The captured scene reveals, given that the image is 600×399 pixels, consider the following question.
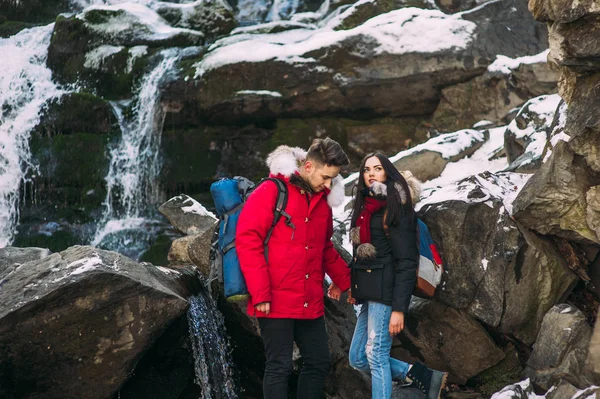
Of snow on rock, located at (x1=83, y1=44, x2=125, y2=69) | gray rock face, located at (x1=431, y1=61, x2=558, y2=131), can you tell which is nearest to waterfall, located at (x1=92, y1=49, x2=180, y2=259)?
snow on rock, located at (x1=83, y1=44, x2=125, y2=69)

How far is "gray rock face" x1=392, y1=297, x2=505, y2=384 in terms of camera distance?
4777 millimetres

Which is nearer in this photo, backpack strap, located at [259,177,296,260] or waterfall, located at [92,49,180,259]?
backpack strap, located at [259,177,296,260]

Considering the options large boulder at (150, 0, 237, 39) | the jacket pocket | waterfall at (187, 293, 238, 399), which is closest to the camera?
the jacket pocket

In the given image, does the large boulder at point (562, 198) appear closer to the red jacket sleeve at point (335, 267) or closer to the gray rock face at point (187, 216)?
the red jacket sleeve at point (335, 267)

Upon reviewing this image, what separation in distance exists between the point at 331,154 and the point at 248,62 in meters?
8.15

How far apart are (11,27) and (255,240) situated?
44.2 feet

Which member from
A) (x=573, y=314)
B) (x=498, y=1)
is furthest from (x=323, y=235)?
(x=498, y=1)

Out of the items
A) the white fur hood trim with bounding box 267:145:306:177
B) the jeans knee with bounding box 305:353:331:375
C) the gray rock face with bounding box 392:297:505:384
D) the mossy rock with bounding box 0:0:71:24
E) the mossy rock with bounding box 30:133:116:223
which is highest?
the mossy rock with bounding box 0:0:71:24

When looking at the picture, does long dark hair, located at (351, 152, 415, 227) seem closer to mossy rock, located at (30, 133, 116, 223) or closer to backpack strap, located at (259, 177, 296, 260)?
backpack strap, located at (259, 177, 296, 260)

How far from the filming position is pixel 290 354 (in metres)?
3.84

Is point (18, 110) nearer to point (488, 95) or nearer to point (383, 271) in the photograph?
point (488, 95)

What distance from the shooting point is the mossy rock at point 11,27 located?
47.4 feet

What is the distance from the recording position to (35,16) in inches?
645

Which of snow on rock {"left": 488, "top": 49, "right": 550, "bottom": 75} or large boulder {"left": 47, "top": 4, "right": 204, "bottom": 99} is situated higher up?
large boulder {"left": 47, "top": 4, "right": 204, "bottom": 99}
